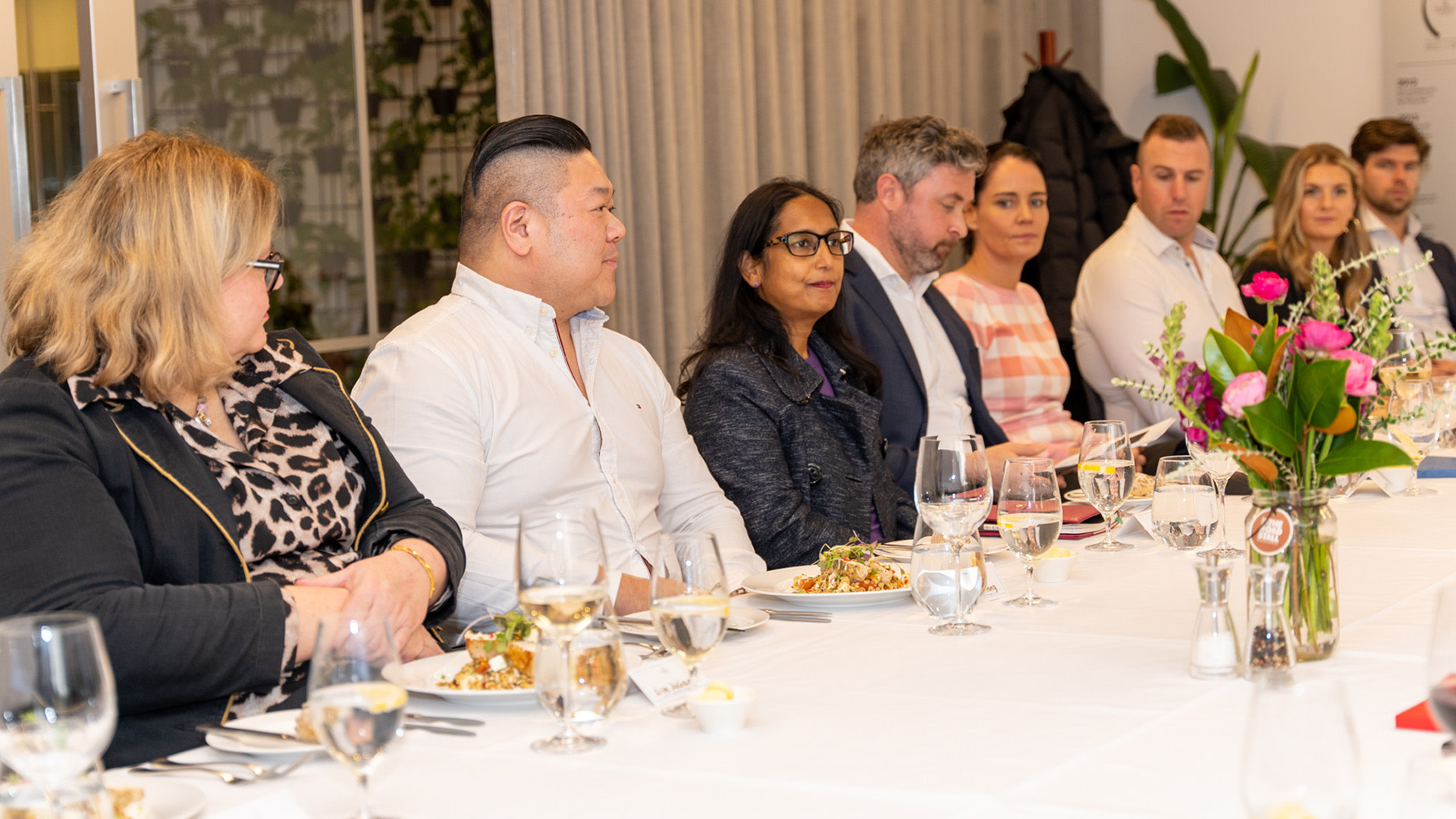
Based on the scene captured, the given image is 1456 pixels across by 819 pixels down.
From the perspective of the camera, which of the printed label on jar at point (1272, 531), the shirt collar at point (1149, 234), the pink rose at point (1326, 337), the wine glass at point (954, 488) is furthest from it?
the shirt collar at point (1149, 234)

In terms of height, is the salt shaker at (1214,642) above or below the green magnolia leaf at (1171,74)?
below

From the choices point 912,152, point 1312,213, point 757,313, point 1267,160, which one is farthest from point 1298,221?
point 757,313

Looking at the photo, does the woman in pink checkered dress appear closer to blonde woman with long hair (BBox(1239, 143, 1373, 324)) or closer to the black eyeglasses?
blonde woman with long hair (BBox(1239, 143, 1373, 324))

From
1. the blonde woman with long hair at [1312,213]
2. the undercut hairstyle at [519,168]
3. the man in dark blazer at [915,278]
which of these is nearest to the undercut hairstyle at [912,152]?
the man in dark blazer at [915,278]

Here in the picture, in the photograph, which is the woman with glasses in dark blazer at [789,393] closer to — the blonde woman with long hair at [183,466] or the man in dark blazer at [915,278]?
the man in dark blazer at [915,278]

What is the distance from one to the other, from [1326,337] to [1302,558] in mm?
246

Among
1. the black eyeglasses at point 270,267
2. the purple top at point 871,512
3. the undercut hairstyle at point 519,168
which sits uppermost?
the undercut hairstyle at point 519,168

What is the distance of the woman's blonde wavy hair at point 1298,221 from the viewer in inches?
183

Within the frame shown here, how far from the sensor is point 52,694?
2.96 feet

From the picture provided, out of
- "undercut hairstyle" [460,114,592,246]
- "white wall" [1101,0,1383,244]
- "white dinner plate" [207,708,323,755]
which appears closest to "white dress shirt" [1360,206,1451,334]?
"white wall" [1101,0,1383,244]

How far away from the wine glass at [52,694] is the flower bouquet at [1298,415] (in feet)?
3.16

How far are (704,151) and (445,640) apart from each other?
254 centimetres

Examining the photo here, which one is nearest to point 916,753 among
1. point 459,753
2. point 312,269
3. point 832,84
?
point 459,753

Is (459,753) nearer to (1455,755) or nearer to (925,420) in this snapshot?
(1455,755)
